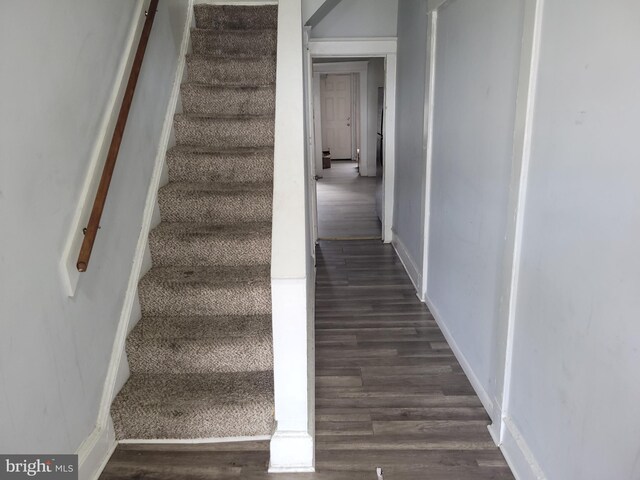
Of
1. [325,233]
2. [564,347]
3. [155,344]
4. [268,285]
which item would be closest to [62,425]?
[155,344]

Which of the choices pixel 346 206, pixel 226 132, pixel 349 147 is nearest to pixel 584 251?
pixel 226 132

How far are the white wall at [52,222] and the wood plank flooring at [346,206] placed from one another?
11.8 feet

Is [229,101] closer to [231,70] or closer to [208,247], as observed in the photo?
[231,70]

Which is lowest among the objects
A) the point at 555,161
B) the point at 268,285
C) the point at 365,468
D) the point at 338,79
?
the point at 365,468

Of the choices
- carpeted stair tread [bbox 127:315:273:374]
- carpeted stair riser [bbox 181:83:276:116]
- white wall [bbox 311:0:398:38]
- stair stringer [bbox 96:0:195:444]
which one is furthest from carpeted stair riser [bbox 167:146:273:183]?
white wall [bbox 311:0:398:38]

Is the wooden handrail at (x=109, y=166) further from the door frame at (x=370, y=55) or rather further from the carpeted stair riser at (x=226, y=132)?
the door frame at (x=370, y=55)

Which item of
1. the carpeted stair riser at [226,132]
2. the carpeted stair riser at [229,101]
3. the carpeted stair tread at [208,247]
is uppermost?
the carpeted stair riser at [229,101]

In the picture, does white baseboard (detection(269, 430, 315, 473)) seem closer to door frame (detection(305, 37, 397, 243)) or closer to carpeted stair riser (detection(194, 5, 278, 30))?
door frame (detection(305, 37, 397, 243))

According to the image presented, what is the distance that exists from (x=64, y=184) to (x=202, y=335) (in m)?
0.96

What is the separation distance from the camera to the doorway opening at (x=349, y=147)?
20.5 feet

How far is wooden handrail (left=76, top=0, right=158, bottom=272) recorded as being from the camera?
5.78ft

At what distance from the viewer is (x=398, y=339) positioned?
120 inches

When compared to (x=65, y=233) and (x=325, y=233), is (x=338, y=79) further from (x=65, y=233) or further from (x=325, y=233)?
(x=65, y=233)

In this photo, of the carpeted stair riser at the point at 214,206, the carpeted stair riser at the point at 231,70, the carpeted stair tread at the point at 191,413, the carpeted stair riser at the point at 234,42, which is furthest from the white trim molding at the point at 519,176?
the carpeted stair riser at the point at 234,42
